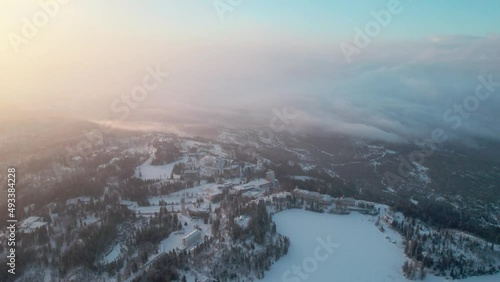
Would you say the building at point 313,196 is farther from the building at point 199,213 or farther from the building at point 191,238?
the building at point 191,238

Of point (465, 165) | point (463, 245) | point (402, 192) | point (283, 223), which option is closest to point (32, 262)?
point (283, 223)

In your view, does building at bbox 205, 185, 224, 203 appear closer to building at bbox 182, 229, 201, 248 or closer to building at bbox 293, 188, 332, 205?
building at bbox 182, 229, 201, 248

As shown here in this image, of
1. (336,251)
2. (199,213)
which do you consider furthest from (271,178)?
(336,251)

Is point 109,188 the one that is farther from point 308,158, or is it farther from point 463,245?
point 308,158

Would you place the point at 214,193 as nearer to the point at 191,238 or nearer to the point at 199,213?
the point at 199,213

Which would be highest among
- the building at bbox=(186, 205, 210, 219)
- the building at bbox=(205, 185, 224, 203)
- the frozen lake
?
the building at bbox=(205, 185, 224, 203)

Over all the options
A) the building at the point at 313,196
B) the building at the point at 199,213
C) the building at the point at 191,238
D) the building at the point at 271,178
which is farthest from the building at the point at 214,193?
the building at the point at 313,196

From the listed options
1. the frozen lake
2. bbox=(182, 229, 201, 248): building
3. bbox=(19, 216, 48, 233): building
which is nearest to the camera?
the frozen lake

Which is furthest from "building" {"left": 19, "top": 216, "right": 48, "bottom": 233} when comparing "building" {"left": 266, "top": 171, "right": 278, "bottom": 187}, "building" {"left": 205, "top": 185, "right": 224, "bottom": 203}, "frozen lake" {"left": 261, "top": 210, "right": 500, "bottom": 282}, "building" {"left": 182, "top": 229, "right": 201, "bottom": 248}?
"building" {"left": 266, "top": 171, "right": 278, "bottom": 187}
